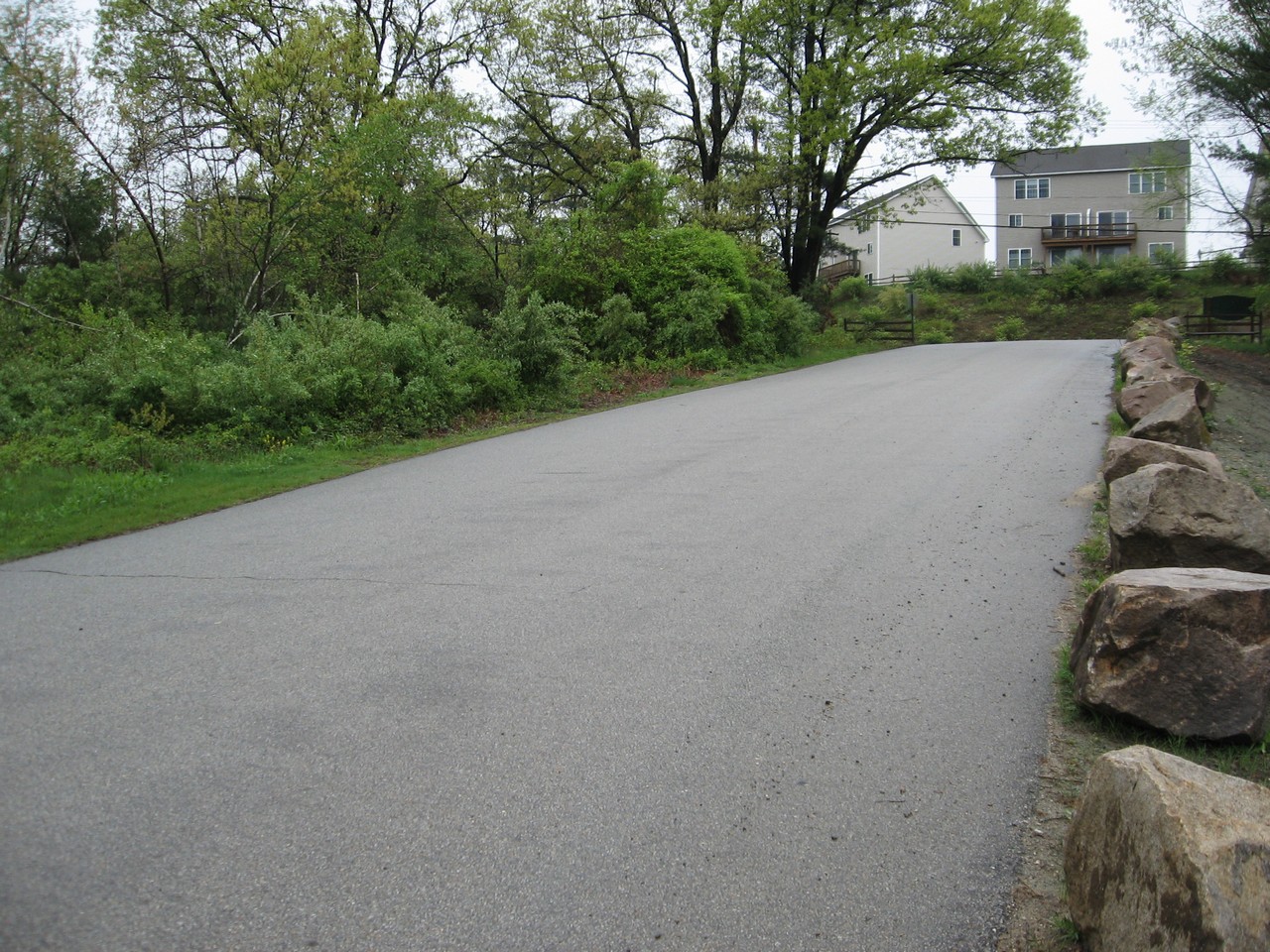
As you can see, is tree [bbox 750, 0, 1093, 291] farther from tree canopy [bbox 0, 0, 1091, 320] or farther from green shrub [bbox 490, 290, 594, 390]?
green shrub [bbox 490, 290, 594, 390]

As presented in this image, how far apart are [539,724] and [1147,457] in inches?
201

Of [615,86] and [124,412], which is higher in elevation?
[615,86]

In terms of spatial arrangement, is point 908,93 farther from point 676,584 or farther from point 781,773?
point 781,773

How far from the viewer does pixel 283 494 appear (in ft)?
33.6

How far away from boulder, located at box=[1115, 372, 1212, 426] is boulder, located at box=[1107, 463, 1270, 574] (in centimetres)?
539

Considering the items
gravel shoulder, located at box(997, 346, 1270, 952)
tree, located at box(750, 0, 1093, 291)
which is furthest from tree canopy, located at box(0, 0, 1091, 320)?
gravel shoulder, located at box(997, 346, 1270, 952)

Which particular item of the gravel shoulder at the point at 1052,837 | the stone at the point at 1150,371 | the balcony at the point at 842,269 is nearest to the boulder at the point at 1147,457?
the gravel shoulder at the point at 1052,837

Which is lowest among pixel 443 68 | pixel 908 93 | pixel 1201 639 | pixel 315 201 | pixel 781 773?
pixel 781 773

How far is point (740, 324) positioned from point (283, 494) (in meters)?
16.6

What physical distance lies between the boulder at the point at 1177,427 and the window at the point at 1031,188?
55.9 m

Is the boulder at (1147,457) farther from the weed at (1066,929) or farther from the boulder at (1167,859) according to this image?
the weed at (1066,929)

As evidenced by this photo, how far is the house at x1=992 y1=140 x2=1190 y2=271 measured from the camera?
185ft

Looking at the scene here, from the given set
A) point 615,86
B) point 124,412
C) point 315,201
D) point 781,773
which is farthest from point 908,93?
point 781,773

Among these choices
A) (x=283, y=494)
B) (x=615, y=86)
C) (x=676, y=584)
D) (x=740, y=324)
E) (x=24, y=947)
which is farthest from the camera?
(x=615, y=86)
